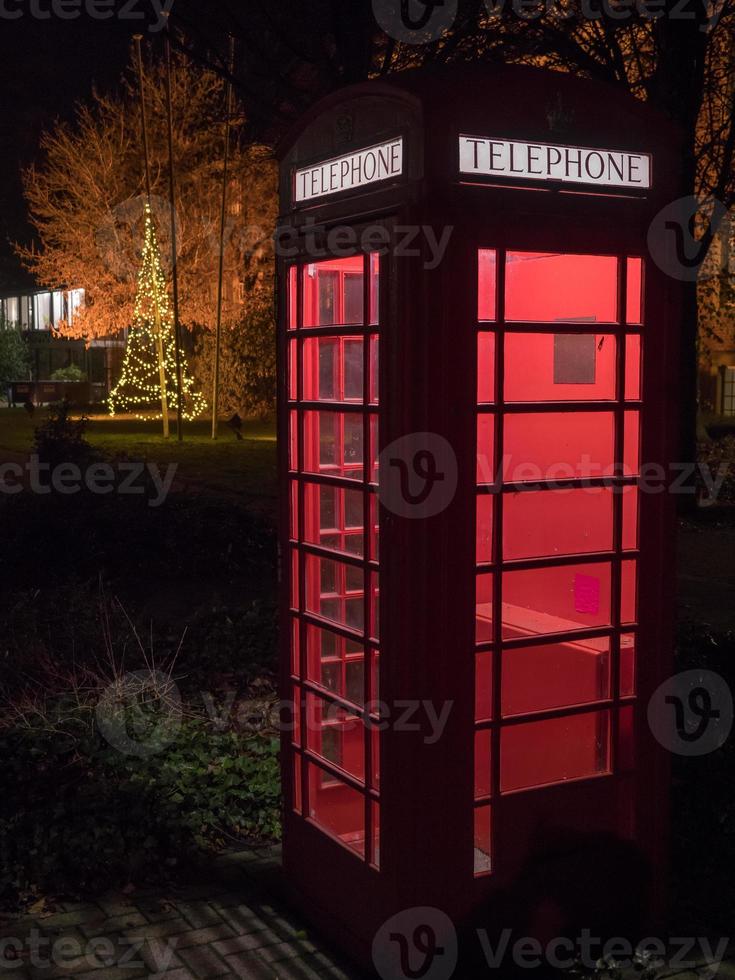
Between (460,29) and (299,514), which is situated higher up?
(460,29)

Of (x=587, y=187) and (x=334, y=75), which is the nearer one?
(x=587, y=187)

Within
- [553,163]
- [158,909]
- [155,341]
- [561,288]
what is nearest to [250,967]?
[158,909]

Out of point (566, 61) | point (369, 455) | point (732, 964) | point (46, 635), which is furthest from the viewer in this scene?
point (566, 61)

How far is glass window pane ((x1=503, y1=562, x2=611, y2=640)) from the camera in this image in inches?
144

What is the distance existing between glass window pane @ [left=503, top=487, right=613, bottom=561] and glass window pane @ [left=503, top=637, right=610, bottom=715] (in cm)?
32

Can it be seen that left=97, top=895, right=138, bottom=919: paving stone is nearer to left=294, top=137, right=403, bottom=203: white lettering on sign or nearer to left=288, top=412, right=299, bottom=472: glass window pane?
left=288, top=412, right=299, bottom=472: glass window pane

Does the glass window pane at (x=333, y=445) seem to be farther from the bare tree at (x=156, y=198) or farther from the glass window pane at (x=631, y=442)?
the bare tree at (x=156, y=198)

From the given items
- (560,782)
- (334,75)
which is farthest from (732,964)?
(334,75)

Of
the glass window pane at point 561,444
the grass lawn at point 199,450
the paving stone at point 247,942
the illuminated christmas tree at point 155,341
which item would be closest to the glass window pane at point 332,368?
the glass window pane at point 561,444

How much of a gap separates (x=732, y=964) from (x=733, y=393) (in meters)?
33.1

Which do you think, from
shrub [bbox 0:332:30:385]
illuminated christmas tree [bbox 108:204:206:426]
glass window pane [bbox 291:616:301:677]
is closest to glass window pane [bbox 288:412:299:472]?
glass window pane [bbox 291:616:301:677]

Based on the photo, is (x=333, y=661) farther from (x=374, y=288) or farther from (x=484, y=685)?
(x=374, y=288)

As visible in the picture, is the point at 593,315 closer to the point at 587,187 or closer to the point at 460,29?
the point at 587,187

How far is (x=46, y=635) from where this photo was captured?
7426 mm
